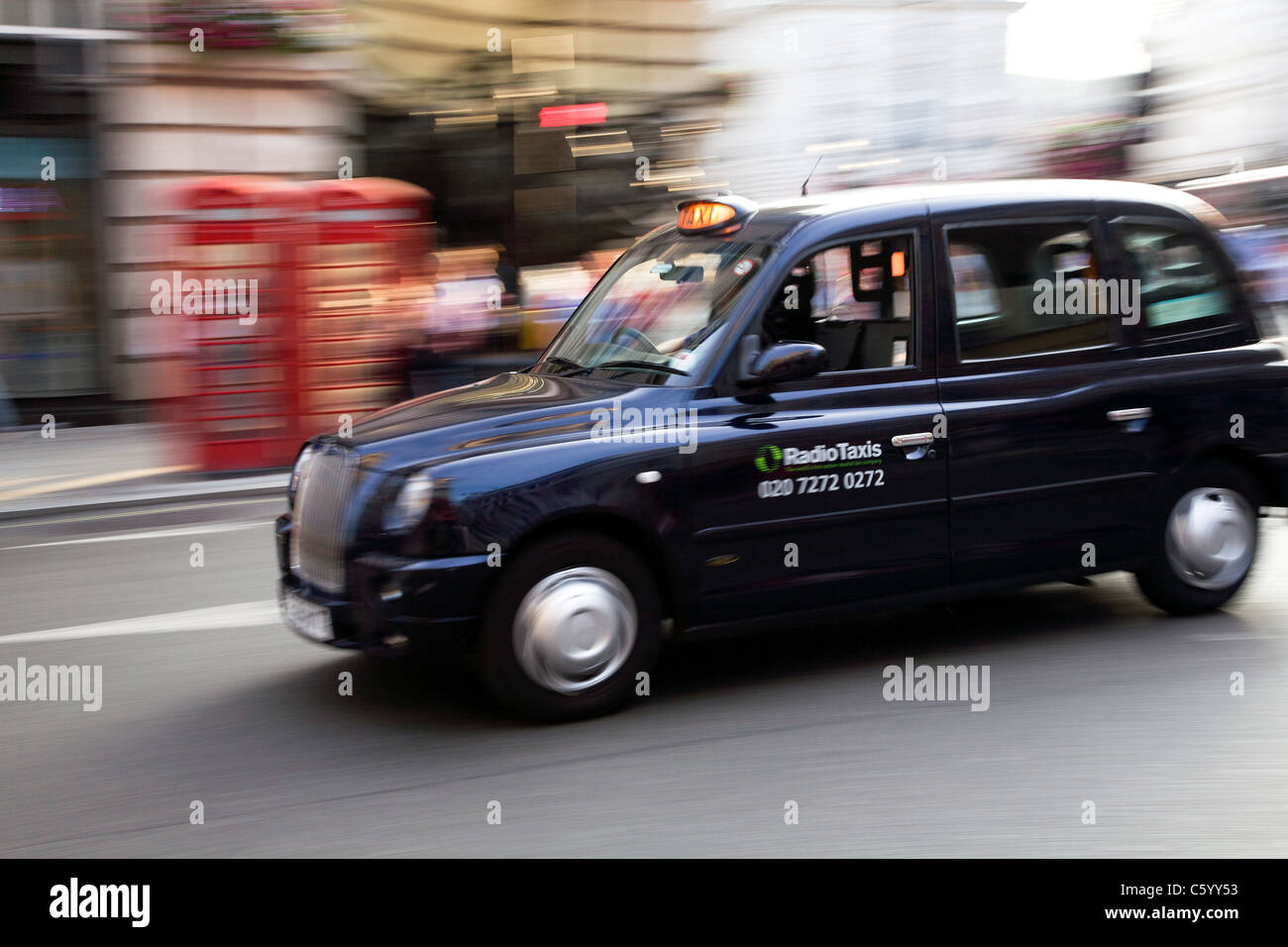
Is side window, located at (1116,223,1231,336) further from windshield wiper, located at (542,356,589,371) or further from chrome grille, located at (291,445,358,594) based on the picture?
chrome grille, located at (291,445,358,594)

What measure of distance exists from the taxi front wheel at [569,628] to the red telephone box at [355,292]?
7275 mm

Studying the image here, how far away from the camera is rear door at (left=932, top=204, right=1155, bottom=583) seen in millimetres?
5598

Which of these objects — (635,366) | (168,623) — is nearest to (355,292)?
(168,623)

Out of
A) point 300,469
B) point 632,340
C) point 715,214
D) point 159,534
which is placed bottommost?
point 159,534

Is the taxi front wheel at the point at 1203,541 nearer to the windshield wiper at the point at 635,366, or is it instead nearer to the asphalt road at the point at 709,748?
the asphalt road at the point at 709,748

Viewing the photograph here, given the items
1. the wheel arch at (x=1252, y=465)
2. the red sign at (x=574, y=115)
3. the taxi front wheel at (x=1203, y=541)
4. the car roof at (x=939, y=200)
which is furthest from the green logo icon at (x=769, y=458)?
the red sign at (x=574, y=115)

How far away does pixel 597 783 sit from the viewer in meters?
4.53

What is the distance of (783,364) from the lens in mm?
5211

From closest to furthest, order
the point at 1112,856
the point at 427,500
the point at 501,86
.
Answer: the point at 1112,856 < the point at 427,500 < the point at 501,86

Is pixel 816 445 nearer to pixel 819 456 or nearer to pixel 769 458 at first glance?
pixel 819 456

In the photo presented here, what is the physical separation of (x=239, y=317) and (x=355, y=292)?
3.13 ft

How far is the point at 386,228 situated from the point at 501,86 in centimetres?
649
